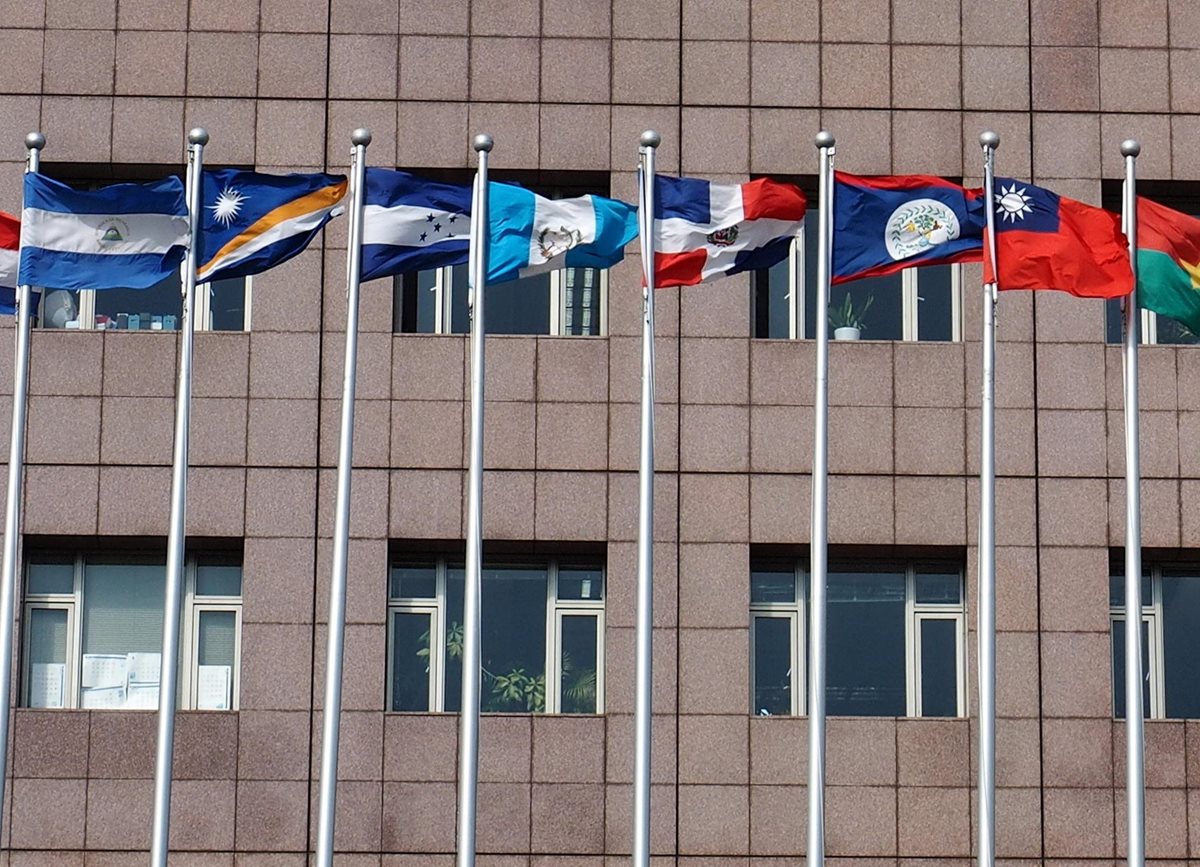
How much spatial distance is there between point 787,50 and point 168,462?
8733 mm

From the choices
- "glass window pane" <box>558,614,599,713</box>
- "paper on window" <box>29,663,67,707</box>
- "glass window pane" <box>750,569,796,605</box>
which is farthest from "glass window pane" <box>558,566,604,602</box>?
"paper on window" <box>29,663,67,707</box>

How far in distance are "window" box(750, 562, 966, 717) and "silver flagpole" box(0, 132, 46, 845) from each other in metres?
8.42

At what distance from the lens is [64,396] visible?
24391mm

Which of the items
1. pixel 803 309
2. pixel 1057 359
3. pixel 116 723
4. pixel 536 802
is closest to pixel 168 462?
pixel 116 723

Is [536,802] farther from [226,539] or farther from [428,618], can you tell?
[226,539]

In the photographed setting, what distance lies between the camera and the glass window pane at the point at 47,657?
80.0 ft

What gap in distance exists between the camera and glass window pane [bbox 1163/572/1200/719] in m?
24.6

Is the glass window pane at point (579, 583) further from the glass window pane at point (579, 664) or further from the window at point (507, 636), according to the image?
Answer: the glass window pane at point (579, 664)

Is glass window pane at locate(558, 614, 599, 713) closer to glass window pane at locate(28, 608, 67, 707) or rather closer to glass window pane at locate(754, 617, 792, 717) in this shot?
glass window pane at locate(754, 617, 792, 717)

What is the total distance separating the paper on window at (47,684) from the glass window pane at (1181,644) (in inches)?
505

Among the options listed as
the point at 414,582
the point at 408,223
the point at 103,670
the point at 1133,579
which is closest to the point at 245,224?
the point at 408,223

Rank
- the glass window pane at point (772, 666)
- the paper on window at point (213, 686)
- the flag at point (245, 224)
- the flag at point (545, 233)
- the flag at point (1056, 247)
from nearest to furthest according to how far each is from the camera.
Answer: the flag at point (1056, 247) → the flag at point (245, 224) → the flag at point (545, 233) → the paper on window at point (213, 686) → the glass window pane at point (772, 666)

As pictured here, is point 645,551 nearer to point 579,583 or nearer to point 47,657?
point 579,583

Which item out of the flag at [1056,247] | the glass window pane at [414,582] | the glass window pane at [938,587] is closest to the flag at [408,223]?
the glass window pane at [414,582]
